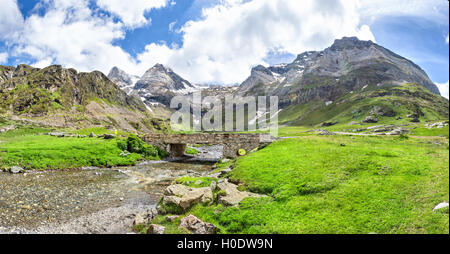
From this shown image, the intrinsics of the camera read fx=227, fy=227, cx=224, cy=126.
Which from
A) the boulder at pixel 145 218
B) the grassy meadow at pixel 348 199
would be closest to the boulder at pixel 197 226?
the grassy meadow at pixel 348 199

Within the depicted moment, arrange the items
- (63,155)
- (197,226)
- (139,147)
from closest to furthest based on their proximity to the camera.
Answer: (197,226) < (63,155) < (139,147)

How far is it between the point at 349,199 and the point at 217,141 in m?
37.2

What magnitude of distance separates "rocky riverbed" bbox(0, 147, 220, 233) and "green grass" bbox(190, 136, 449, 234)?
24.2ft

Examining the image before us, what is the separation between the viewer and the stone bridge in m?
46.4

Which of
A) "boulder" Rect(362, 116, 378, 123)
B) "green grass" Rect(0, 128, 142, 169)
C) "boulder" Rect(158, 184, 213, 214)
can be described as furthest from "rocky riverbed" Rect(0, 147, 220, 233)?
"boulder" Rect(362, 116, 378, 123)

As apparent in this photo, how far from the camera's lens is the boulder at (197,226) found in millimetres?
11547

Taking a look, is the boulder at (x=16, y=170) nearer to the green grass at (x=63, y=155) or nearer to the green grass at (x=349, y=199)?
the green grass at (x=63, y=155)

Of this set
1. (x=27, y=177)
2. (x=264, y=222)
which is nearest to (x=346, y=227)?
(x=264, y=222)

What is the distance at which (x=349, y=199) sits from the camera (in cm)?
1188

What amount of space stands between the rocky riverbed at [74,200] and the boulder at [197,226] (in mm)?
4677

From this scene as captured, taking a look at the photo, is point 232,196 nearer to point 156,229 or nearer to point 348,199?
point 156,229

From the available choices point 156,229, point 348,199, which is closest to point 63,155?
point 156,229

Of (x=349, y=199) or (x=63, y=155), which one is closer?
(x=349, y=199)

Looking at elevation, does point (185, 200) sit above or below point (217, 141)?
below
